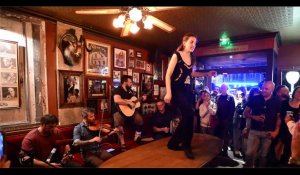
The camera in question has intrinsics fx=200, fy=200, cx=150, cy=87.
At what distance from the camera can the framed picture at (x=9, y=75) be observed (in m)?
2.49

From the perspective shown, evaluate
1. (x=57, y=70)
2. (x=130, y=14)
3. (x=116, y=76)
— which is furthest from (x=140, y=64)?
(x=130, y=14)

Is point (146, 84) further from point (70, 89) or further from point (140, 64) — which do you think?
Result: point (70, 89)

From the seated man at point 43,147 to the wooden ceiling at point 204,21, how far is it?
60.4 inches

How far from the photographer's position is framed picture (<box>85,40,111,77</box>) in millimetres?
3465

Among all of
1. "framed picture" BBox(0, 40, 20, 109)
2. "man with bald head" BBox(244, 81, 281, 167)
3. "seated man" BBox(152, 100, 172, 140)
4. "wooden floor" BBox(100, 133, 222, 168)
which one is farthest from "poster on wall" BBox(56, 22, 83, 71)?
"man with bald head" BBox(244, 81, 281, 167)

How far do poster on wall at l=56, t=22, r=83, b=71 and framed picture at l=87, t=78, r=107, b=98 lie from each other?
32 cm

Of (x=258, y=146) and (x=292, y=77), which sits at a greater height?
(x=292, y=77)

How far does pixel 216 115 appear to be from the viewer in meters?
3.42

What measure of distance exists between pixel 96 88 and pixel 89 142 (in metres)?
1.44

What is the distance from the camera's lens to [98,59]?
3.66 metres

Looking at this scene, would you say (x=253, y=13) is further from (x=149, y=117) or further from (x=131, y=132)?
(x=131, y=132)

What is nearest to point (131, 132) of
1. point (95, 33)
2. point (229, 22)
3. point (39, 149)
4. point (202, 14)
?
point (39, 149)

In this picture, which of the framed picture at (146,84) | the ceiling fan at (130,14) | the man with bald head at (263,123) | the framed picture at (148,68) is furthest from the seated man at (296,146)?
the framed picture at (148,68)

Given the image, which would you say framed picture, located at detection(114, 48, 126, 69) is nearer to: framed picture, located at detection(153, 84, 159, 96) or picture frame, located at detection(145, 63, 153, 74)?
picture frame, located at detection(145, 63, 153, 74)
